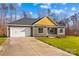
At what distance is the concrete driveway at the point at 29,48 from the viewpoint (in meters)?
7.58

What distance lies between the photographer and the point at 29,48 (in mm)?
7809

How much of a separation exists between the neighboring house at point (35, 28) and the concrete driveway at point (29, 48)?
0.27 m

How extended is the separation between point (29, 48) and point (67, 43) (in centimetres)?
→ 120

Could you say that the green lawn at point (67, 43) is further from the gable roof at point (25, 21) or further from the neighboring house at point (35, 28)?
the gable roof at point (25, 21)

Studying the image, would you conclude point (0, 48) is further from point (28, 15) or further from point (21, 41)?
point (28, 15)

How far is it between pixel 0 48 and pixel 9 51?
0.32 meters

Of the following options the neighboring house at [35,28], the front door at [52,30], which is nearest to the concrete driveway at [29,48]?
the neighboring house at [35,28]

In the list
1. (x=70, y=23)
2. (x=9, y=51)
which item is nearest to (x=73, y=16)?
(x=70, y=23)

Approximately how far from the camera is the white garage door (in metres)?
8.10

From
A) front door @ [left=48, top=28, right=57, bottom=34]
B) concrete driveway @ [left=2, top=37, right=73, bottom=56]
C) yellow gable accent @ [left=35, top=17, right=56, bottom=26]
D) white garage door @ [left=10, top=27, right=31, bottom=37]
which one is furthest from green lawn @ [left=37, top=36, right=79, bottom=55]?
white garage door @ [left=10, top=27, right=31, bottom=37]

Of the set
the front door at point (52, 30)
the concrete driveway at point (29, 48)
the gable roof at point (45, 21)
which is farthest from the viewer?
the front door at point (52, 30)

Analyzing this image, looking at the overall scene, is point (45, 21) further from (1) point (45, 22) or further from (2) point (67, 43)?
(2) point (67, 43)

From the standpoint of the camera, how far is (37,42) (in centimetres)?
797

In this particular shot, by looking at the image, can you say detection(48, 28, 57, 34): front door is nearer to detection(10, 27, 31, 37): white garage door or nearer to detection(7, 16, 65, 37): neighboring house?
detection(7, 16, 65, 37): neighboring house
